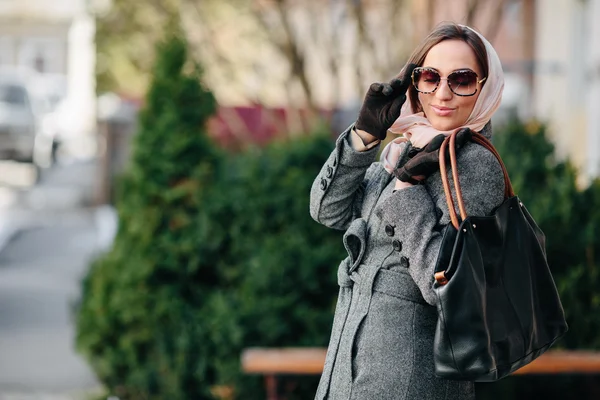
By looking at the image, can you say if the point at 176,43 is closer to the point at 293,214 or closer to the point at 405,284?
the point at 293,214

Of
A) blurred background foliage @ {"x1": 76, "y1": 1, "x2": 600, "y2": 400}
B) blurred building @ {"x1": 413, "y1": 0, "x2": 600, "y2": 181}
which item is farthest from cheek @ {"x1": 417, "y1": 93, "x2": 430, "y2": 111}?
blurred building @ {"x1": 413, "y1": 0, "x2": 600, "y2": 181}

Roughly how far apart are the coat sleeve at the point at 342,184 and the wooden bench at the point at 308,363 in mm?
1554

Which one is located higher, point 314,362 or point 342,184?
point 342,184

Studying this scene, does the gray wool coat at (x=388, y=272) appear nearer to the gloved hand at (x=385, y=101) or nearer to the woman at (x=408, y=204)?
the woman at (x=408, y=204)

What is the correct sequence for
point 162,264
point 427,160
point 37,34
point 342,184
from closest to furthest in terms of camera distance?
point 427,160
point 342,184
point 162,264
point 37,34

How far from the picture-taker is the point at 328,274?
4547 millimetres

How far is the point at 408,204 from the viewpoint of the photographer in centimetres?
224

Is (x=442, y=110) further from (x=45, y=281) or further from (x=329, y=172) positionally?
(x=45, y=281)

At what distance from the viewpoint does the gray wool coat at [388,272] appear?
222cm

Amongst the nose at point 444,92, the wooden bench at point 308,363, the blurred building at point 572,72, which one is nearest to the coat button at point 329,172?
the nose at point 444,92

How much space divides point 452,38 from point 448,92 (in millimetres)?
140

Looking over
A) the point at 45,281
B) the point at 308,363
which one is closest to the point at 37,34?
the point at 45,281

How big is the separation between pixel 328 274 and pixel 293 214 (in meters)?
0.42

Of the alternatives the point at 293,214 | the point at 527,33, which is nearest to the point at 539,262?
the point at 293,214
